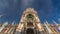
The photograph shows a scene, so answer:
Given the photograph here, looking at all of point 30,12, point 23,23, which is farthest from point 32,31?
point 30,12

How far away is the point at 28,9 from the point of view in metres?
58.2

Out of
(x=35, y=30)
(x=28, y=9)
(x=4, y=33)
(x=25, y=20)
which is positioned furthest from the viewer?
(x=28, y=9)

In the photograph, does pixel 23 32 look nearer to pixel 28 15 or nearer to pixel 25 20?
pixel 25 20

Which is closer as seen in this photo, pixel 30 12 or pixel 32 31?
pixel 32 31

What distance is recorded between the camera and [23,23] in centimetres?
5050

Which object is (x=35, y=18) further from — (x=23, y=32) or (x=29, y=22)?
(x=23, y=32)

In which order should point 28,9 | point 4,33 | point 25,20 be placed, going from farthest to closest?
point 28,9, point 25,20, point 4,33

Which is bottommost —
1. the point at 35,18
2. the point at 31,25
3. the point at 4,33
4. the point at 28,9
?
the point at 4,33

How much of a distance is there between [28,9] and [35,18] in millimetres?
6854

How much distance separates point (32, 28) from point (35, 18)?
5.72 meters

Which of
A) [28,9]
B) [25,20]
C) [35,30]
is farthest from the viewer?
[28,9]

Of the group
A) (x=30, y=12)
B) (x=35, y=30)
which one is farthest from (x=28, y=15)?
(x=35, y=30)

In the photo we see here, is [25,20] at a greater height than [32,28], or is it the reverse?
[25,20]

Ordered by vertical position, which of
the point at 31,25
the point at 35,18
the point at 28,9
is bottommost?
the point at 31,25
